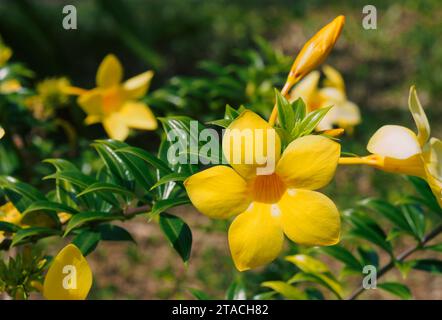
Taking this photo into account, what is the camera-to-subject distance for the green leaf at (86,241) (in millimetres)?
1146

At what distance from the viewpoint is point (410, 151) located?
1.00 m

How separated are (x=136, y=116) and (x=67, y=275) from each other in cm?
94

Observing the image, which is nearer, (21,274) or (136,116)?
(21,274)

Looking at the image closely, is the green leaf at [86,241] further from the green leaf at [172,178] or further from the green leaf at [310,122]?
the green leaf at [310,122]

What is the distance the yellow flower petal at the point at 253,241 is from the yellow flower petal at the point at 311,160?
0.31ft

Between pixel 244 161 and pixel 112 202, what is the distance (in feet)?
1.24

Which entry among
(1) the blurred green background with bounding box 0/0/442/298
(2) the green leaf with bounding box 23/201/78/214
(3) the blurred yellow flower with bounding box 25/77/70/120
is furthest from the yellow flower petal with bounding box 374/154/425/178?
(1) the blurred green background with bounding box 0/0/442/298

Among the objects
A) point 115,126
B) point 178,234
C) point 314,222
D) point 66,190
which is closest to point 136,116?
point 115,126

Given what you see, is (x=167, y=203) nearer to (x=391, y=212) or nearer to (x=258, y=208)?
(x=258, y=208)

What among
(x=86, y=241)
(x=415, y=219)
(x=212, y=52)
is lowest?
(x=86, y=241)

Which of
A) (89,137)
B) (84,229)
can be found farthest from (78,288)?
(89,137)

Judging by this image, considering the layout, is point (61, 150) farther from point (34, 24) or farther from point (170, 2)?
point (170, 2)

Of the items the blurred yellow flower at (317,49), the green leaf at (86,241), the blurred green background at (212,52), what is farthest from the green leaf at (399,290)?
the blurred green background at (212,52)

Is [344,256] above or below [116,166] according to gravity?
below
